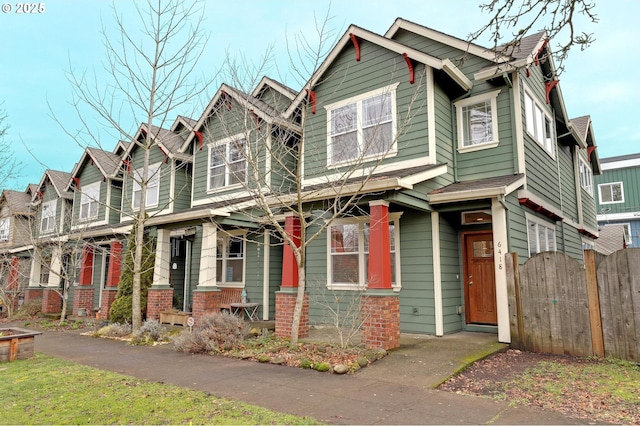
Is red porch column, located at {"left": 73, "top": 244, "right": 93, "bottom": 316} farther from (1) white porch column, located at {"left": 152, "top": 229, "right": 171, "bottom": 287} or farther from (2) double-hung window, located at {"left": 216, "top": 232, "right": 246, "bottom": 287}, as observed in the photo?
(2) double-hung window, located at {"left": 216, "top": 232, "right": 246, "bottom": 287}

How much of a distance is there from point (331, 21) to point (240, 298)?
352 inches

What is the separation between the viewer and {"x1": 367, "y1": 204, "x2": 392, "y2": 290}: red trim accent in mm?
7934

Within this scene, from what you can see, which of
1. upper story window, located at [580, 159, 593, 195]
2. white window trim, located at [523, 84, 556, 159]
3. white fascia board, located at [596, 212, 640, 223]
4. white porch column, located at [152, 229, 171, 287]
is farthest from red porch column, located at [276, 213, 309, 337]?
white fascia board, located at [596, 212, 640, 223]

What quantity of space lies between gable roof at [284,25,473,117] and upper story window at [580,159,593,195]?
9.44 meters

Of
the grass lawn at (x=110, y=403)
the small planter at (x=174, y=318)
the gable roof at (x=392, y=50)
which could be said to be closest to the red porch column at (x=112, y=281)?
the small planter at (x=174, y=318)

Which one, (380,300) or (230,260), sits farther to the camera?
(230,260)

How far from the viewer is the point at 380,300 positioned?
7820 millimetres

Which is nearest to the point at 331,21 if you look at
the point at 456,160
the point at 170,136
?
the point at 456,160

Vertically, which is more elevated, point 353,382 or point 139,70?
point 139,70

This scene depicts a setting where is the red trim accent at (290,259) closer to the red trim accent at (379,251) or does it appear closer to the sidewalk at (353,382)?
the red trim accent at (379,251)

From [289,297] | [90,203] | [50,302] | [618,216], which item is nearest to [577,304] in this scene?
[289,297]

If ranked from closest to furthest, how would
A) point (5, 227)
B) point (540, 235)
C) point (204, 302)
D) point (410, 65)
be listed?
point (410, 65), point (540, 235), point (204, 302), point (5, 227)

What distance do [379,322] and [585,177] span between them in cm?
1454

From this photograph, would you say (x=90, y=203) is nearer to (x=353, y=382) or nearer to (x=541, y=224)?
(x=353, y=382)
